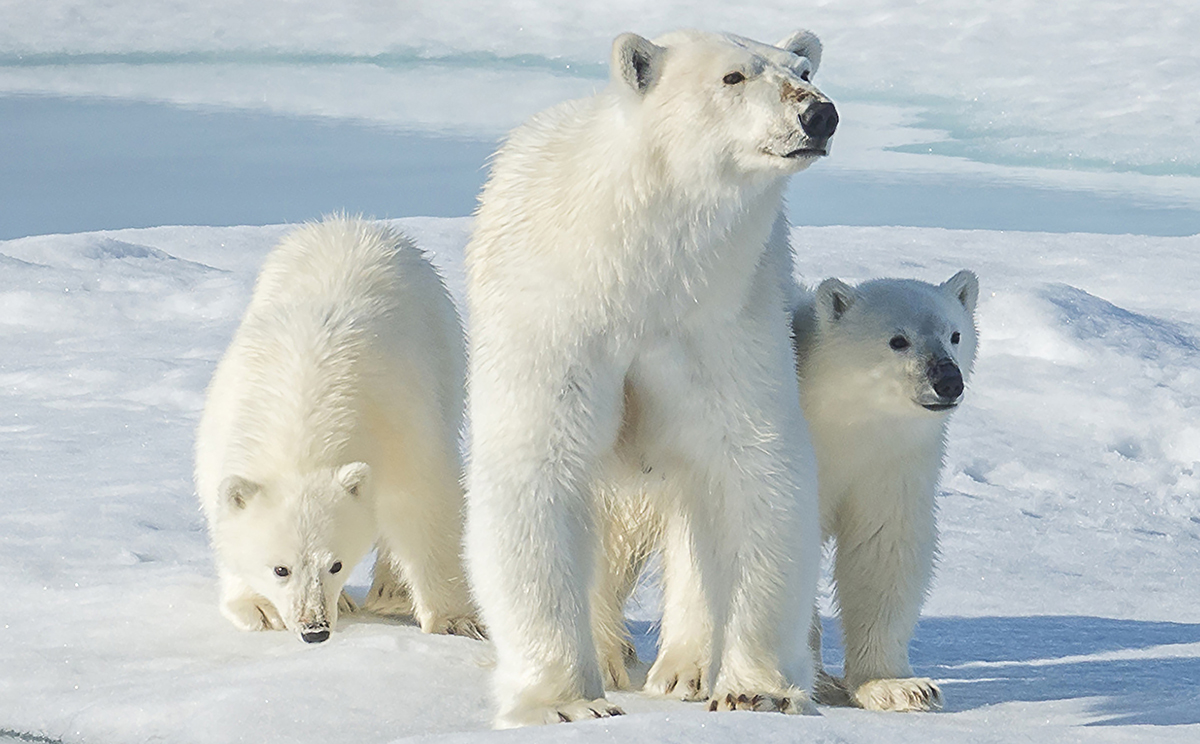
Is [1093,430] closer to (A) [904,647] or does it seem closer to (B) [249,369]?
(A) [904,647]

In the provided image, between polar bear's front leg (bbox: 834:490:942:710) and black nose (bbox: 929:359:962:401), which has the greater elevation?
black nose (bbox: 929:359:962:401)

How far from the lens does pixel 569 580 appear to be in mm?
3113

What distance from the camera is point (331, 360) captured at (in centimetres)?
425

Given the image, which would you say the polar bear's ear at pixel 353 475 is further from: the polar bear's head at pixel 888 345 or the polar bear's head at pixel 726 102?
the polar bear's head at pixel 726 102

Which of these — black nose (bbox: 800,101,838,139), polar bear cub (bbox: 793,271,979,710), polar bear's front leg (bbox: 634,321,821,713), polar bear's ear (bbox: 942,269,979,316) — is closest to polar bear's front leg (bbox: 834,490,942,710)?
polar bear cub (bbox: 793,271,979,710)

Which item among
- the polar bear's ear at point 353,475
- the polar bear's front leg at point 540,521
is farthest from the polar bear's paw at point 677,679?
the polar bear's ear at point 353,475

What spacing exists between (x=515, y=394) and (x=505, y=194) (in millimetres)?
533

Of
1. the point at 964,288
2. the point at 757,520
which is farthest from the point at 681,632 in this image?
the point at 964,288

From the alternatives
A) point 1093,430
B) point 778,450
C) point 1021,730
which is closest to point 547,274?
point 778,450

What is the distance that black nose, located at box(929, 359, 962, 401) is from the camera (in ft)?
11.4

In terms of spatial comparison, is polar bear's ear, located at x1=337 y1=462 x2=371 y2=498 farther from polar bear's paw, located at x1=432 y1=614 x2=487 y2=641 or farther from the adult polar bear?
the adult polar bear

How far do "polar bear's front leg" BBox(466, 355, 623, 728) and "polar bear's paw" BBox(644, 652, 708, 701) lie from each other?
43cm

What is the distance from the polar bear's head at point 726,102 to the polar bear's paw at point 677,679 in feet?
4.70

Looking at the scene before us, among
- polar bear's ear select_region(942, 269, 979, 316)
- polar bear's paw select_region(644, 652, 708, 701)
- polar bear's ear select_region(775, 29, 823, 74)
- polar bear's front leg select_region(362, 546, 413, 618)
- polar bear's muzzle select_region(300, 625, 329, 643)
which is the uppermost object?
polar bear's ear select_region(775, 29, 823, 74)
